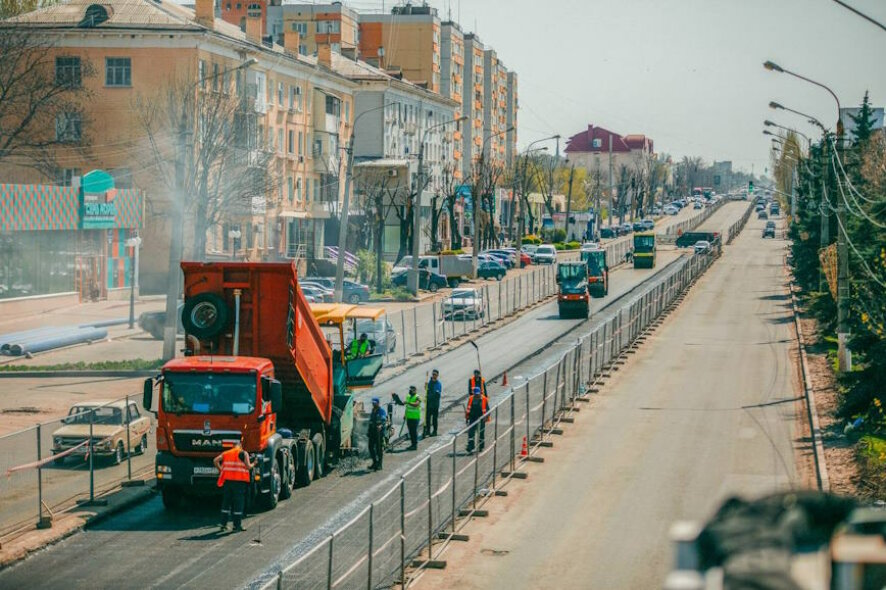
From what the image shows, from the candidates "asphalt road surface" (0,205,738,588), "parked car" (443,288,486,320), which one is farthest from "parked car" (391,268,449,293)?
"asphalt road surface" (0,205,738,588)

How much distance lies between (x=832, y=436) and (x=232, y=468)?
46.8ft

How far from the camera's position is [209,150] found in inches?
2068

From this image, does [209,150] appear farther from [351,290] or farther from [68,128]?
[68,128]

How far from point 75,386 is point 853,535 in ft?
108

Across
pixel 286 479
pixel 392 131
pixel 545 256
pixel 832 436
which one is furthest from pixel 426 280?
pixel 286 479

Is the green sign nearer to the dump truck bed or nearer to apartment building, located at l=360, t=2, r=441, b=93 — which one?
the dump truck bed

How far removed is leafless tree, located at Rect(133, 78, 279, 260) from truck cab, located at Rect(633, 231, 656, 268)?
3309 cm

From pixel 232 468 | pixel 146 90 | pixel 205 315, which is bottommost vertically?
pixel 232 468

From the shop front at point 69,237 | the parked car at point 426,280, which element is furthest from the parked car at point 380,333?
the parked car at point 426,280

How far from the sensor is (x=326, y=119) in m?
81.8

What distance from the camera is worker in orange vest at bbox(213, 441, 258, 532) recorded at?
19.4 metres

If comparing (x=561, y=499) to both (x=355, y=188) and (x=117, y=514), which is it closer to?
(x=117, y=514)

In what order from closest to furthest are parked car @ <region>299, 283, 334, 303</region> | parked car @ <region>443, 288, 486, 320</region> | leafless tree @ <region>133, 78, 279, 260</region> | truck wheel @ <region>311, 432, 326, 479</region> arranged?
truck wheel @ <region>311, 432, 326, 479</region>
parked car @ <region>443, 288, 486, 320</region>
leafless tree @ <region>133, 78, 279, 260</region>
parked car @ <region>299, 283, 334, 303</region>

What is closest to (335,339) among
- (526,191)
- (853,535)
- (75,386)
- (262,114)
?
(75,386)
